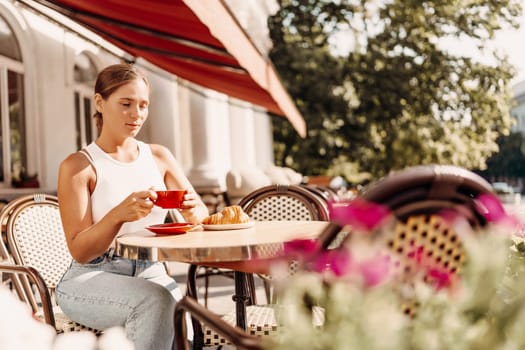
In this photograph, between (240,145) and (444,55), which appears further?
(444,55)

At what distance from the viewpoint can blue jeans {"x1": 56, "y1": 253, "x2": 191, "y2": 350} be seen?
2.19m

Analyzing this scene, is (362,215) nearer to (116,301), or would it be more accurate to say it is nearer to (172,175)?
(116,301)

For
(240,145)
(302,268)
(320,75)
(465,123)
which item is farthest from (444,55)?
(302,268)

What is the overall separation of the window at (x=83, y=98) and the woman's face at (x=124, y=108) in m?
6.94

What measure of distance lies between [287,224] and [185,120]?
1016 centimetres

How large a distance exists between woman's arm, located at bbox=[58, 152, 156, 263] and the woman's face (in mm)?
193

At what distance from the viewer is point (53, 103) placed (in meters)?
8.16

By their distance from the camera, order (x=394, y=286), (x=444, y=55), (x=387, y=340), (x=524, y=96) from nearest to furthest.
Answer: (x=387, y=340)
(x=394, y=286)
(x=444, y=55)
(x=524, y=96)

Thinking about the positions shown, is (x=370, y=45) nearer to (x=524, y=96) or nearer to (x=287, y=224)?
(x=287, y=224)

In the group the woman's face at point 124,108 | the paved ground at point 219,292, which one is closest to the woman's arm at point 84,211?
the woman's face at point 124,108

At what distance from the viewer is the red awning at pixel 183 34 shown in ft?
14.8

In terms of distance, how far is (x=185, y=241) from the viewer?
2100mm

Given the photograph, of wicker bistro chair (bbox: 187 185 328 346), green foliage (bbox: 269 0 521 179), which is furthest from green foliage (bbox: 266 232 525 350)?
green foliage (bbox: 269 0 521 179)

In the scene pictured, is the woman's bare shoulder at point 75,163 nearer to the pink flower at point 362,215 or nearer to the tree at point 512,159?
the pink flower at point 362,215
